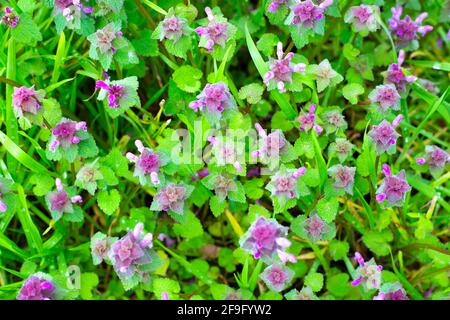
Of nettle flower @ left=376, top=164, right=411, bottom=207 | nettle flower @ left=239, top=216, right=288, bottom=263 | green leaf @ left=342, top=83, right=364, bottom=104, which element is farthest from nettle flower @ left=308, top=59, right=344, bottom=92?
nettle flower @ left=239, top=216, right=288, bottom=263

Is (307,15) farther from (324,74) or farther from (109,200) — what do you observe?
(109,200)

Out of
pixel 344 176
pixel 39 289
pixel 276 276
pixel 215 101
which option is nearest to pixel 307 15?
pixel 215 101

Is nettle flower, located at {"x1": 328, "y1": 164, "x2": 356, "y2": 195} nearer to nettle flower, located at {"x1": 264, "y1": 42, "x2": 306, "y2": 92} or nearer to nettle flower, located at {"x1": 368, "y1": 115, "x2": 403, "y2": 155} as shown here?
nettle flower, located at {"x1": 368, "y1": 115, "x2": 403, "y2": 155}

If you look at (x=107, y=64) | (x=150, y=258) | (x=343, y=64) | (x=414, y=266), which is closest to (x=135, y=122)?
(x=107, y=64)

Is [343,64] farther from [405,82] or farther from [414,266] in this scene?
[414,266]

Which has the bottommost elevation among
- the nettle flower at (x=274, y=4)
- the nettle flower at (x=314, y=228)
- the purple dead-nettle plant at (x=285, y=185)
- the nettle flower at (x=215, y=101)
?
the nettle flower at (x=314, y=228)

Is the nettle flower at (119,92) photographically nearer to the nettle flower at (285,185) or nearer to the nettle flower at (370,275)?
the nettle flower at (285,185)

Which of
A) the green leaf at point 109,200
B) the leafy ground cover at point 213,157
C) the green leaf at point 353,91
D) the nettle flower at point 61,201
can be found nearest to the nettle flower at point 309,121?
the leafy ground cover at point 213,157
